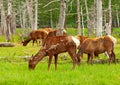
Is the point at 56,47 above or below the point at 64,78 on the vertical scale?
above

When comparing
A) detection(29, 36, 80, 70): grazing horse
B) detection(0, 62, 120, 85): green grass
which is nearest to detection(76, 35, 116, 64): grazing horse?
detection(29, 36, 80, 70): grazing horse

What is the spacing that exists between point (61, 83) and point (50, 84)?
0.36 meters

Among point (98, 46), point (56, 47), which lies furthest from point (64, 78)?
point (98, 46)

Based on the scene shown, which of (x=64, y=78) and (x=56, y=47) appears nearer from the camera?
(x=64, y=78)

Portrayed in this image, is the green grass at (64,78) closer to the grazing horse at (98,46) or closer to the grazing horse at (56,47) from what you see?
the grazing horse at (56,47)

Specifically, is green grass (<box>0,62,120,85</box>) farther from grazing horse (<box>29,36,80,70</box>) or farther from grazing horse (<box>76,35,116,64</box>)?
grazing horse (<box>76,35,116,64</box>)

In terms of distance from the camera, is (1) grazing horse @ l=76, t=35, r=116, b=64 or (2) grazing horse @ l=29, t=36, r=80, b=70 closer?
(2) grazing horse @ l=29, t=36, r=80, b=70

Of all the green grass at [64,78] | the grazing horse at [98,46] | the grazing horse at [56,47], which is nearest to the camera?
the green grass at [64,78]

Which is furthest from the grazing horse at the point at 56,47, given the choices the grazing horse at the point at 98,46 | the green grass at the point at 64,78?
the grazing horse at the point at 98,46

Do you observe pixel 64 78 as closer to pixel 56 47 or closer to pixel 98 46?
pixel 56 47

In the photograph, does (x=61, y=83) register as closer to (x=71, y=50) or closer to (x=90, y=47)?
(x=71, y=50)

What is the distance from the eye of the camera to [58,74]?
42.5 feet

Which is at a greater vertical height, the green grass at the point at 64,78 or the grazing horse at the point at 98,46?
the grazing horse at the point at 98,46

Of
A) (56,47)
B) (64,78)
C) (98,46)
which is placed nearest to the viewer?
(64,78)
